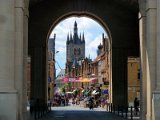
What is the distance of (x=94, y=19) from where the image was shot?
211 ft

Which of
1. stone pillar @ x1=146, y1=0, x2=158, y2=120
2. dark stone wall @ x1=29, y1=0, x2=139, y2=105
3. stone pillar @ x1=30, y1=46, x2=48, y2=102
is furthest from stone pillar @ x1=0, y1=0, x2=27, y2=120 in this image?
dark stone wall @ x1=29, y1=0, x2=139, y2=105

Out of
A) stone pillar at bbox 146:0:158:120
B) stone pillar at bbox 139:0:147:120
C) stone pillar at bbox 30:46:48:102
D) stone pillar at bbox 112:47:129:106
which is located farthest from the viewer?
stone pillar at bbox 112:47:129:106

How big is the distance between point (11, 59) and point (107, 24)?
3157cm

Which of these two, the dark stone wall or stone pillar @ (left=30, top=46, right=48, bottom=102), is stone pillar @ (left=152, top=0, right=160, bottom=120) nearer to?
the dark stone wall

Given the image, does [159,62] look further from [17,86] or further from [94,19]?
[94,19]

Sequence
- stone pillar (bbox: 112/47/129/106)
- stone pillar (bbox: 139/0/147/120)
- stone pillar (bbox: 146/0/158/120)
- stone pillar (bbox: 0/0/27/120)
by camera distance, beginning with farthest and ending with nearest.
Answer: stone pillar (bbox: 112/47/129/106) < stone pillar (bbox: 139/0/147/120) < stone pillar (bbox: 146/0/158/120) < stone pillar (bbox: 0/0/27/120)

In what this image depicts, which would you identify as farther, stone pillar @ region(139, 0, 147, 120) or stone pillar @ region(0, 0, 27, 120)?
stone pillar @ region(139, 0, 147, 120)

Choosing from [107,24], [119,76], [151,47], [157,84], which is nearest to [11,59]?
[151,47]

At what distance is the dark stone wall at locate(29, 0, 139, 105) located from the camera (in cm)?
6125

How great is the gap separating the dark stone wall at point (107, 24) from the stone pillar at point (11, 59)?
2794cm

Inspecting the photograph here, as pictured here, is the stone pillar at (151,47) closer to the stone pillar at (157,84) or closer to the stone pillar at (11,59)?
the stone pillar at (157,84)

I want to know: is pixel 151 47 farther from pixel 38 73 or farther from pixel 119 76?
pixel 38 73

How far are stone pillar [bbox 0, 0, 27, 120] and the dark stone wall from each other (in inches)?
1100

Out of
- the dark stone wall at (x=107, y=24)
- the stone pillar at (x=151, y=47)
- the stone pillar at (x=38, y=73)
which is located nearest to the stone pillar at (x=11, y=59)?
the stone pillar at (x=151, y=47)
